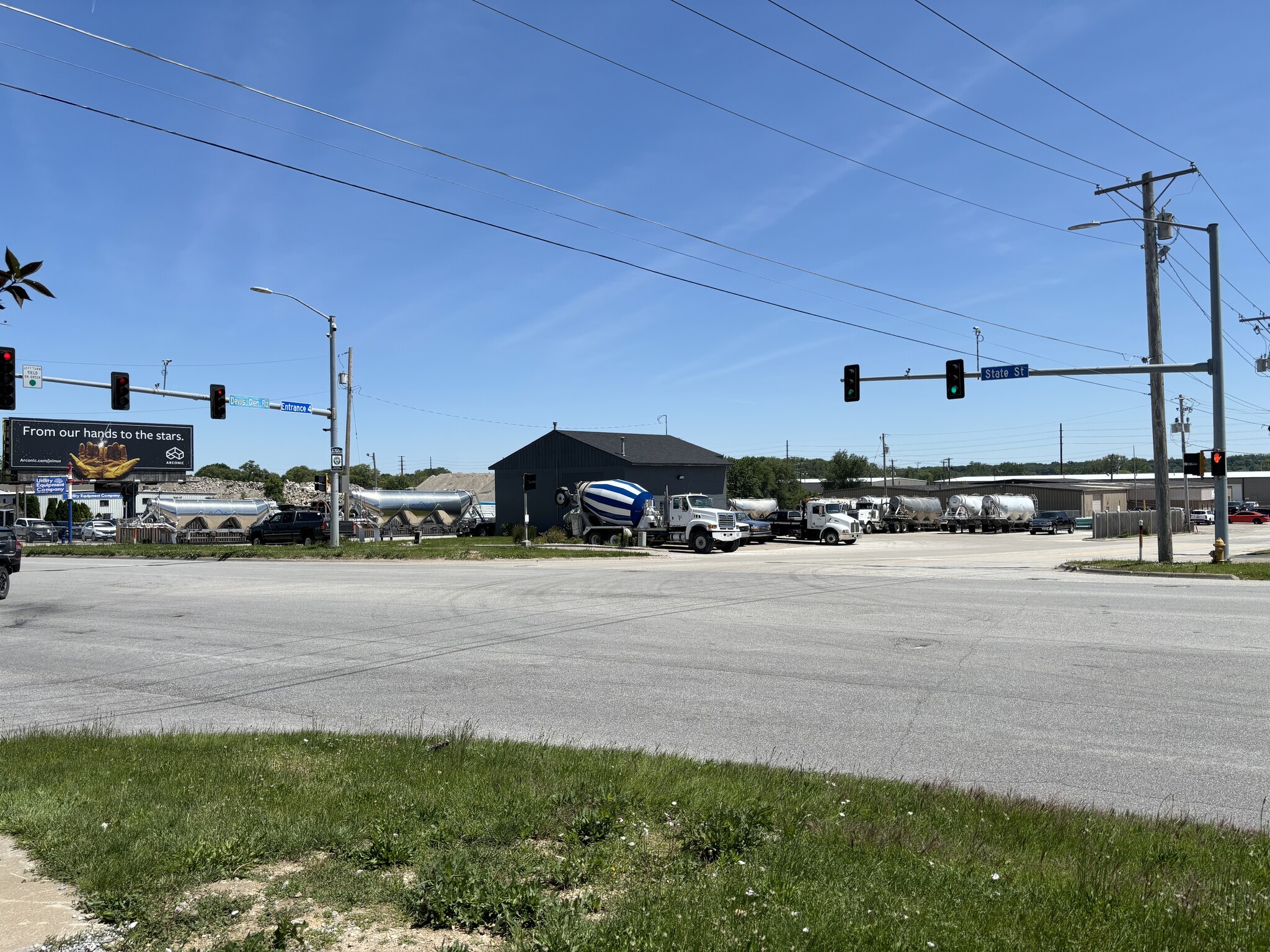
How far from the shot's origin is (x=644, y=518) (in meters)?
45.0

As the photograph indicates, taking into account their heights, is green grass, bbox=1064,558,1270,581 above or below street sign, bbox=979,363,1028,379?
below

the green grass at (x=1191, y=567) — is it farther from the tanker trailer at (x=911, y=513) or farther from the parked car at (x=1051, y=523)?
the tanker trailer at (x=911, y=513)

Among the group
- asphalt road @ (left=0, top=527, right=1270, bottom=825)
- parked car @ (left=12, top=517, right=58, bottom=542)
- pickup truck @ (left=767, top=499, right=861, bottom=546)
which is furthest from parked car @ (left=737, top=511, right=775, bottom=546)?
parked car @ (left=12, top=517, right=58, bottom=542)

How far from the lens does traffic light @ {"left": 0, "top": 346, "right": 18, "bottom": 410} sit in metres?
22.5

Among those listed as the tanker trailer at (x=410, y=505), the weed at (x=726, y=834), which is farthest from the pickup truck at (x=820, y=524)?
the weed at (x=726, y=834)

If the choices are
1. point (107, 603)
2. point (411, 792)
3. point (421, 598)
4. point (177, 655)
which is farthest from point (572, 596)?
point (411, 792)

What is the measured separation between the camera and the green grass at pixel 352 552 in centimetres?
3534

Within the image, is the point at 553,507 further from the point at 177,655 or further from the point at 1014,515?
the point at 177,655

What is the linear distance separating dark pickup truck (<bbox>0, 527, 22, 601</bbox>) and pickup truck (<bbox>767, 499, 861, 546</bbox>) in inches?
1569

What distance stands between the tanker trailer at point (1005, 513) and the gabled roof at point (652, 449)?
21916 mm

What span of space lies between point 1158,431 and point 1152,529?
1538 inches

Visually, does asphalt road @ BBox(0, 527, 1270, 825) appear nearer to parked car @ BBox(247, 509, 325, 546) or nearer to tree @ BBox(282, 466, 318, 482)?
parked car @ BBox(247, 509, 325, 546)

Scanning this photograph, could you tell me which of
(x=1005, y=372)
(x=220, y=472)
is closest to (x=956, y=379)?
(x=1005, y=372)

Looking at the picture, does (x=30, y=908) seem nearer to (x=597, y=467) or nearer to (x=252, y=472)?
(x=597, y=467)
